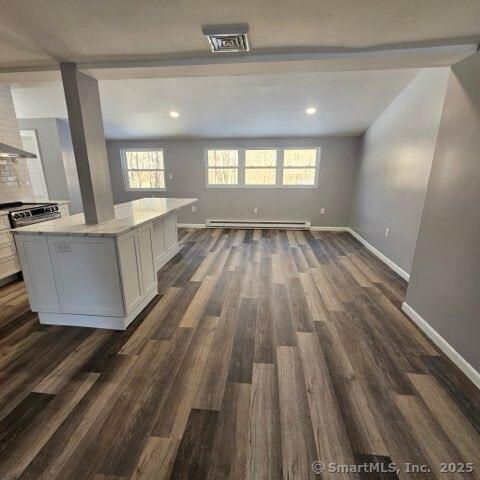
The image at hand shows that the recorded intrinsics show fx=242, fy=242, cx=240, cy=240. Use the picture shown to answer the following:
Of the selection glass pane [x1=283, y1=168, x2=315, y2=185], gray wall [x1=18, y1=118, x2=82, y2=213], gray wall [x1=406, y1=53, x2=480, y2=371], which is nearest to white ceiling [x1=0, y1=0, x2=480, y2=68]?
gray wall [x1=406, y1=53, x2=480, y2=371]

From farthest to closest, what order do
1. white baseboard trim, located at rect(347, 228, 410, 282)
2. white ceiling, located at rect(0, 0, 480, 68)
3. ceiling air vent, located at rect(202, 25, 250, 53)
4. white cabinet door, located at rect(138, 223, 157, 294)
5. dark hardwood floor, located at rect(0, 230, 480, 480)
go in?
1. white baseboard trim, located at rect(347, 228, 410, 282)
2. white cabinet door, located at rect(138, 223, 157, 294)
3. ceiling air vent, located at rect(202, 25, 250, 53)
4. white ceiling, located at rect(0, 0, 480, 68)
5. dark hardwood floor, located at rect(0, 230, 480, 480)

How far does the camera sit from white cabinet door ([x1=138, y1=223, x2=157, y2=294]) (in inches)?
A: 97.6

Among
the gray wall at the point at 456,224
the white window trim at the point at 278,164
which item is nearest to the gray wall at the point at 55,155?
the white window trim at the point at 278,164

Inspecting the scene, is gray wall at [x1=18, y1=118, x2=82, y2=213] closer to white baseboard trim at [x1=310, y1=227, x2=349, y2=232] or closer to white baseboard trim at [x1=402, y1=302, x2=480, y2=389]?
white baseboard trim at [x1=310, y1=227, x2=349, y2=232]

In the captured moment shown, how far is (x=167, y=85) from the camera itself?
3584 millimetres

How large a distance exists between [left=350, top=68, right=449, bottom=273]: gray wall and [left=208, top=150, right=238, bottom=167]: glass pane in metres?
2.87

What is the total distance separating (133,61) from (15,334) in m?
2.61

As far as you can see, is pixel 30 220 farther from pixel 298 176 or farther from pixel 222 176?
pixel 298 176

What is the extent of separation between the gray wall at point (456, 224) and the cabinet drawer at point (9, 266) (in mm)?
4695

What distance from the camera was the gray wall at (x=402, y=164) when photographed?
2961mm

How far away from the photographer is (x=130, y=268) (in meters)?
2.26

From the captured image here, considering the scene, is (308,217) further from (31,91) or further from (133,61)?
(31,91)

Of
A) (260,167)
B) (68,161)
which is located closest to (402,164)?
(260,167)

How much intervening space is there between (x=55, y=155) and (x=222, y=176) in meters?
3.49
